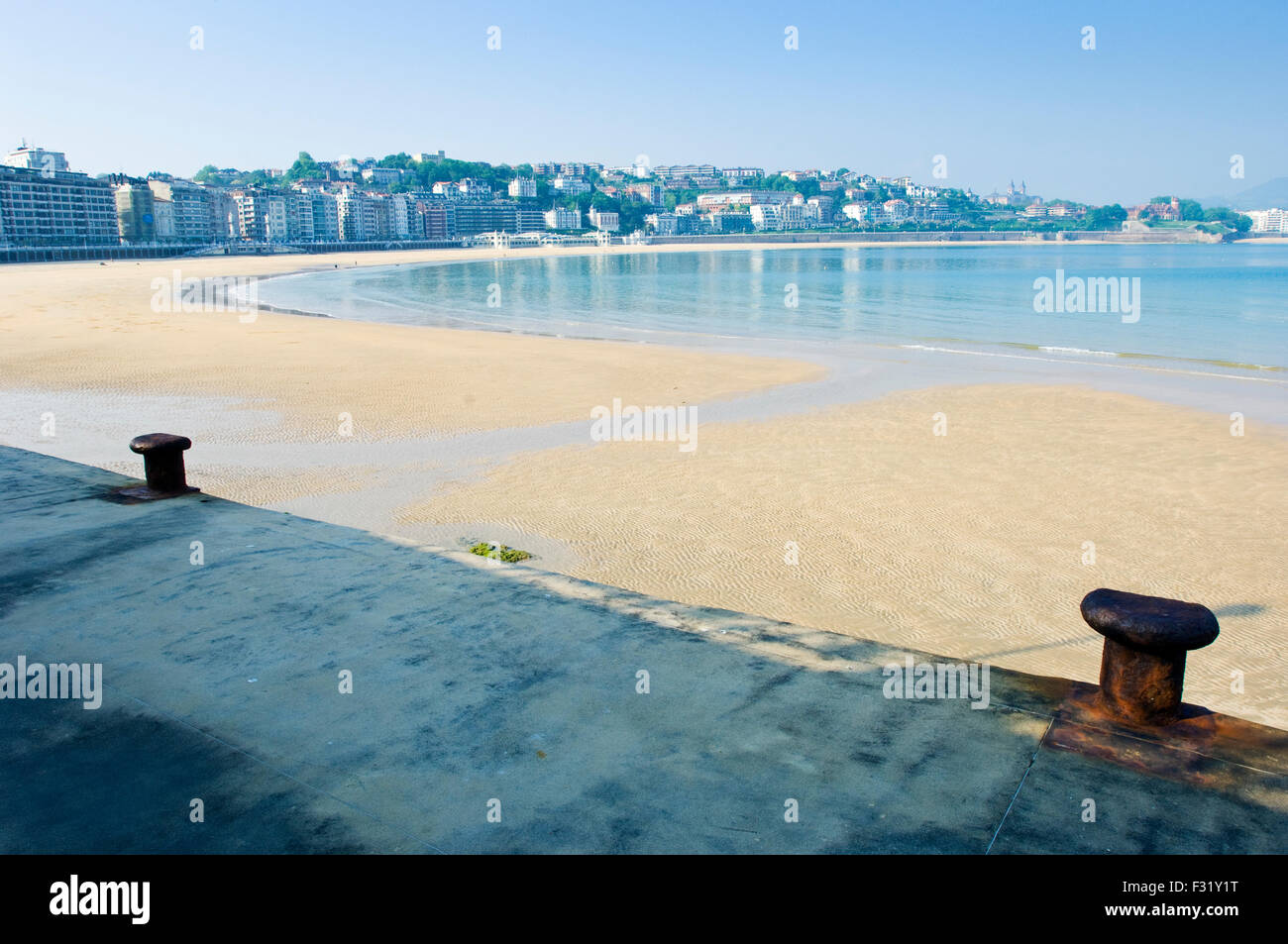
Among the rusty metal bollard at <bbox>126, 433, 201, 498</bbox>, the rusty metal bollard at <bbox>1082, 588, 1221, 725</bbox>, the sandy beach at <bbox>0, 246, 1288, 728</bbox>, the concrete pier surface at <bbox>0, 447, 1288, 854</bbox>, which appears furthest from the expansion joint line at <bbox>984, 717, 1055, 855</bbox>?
the rusty metal bollard at <bbox>126, 433, 201, 498</bbox>

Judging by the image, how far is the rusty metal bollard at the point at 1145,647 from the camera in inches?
150

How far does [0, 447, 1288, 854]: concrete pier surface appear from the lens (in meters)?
3.27

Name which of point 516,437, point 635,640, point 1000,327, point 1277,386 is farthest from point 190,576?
point 1000,327

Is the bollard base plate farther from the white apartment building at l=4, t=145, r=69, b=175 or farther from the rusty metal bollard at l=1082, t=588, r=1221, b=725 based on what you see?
the white apartment building at l=4, t=145, r=69, b=175

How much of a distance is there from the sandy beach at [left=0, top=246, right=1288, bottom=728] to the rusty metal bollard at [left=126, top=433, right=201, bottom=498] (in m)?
2.40

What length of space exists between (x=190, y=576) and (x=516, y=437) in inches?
356

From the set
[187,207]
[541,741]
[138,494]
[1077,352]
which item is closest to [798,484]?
[138,494]

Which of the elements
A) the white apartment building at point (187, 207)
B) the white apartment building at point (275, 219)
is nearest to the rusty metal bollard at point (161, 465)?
the white apartment building at point (187, 207)

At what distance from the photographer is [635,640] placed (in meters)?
4.98

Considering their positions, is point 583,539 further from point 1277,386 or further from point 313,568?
point 1277,386

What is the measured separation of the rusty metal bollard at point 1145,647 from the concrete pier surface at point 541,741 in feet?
0.41

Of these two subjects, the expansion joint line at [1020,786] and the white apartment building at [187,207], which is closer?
the expansion joint line at [1020,786]

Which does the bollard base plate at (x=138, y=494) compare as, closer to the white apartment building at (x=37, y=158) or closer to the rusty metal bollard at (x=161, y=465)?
the rusty metal bollard at (x=161, y=465)

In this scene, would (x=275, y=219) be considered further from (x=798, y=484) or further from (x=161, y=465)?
(x=161, y=465)
